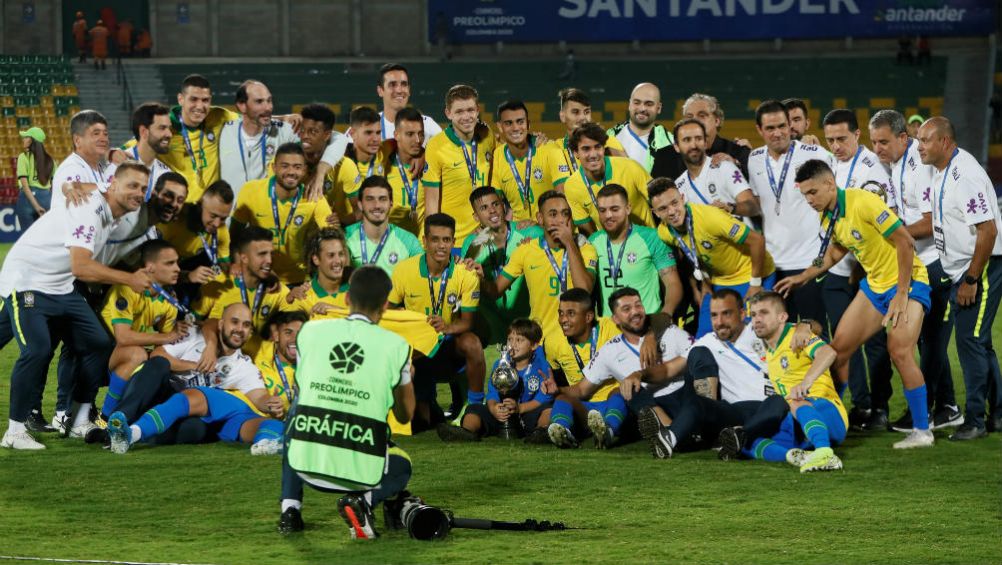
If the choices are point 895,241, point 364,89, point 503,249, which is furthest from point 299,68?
point 895,241

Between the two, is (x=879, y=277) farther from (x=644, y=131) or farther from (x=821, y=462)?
(x=644, y=131)

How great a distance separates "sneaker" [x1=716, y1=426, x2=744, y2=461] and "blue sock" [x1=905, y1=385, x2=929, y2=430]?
1.07 meters

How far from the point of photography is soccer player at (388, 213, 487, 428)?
7.48 m

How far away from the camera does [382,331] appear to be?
4.72m

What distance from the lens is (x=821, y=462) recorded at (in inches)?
243

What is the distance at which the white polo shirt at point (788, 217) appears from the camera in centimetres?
775

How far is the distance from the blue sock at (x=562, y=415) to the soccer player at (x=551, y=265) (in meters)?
0.49

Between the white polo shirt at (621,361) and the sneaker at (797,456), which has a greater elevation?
the white polo shirt at (621,361)

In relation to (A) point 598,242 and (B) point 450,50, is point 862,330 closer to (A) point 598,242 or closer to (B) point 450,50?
(A) point 598,242

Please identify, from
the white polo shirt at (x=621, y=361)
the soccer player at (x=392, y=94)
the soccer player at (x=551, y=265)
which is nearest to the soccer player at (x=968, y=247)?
the white polo shirt at (x=621, y=361)

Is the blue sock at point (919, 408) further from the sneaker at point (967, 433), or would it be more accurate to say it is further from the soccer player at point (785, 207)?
the soccer player at point (785, 207)

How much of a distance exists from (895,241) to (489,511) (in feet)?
9.20

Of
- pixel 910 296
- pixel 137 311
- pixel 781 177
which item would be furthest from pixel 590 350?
pixel 137 311

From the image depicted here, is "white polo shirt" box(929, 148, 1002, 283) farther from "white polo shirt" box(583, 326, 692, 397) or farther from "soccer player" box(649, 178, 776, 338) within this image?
"white polo shirt" box(583, 326, 692, 397)
